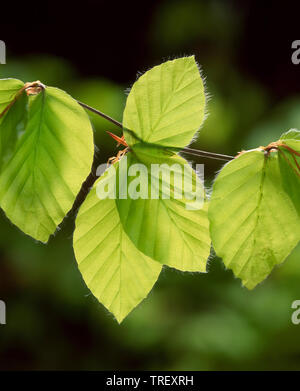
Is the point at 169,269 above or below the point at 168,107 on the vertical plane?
below

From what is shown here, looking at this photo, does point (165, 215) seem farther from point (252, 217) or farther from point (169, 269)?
point (169, 269)

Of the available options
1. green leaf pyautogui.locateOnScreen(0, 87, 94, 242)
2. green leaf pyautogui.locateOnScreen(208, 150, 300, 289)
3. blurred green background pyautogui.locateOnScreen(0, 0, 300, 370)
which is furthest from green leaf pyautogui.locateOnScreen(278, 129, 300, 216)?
blurred green background pyautogui.locateOnScreen(0, 0, 300, 370)

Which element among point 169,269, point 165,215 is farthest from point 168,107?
point 169,269

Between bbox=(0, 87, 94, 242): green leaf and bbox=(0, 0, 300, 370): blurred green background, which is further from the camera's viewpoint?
bbox=(0, 0, 300, 370): blurred green background

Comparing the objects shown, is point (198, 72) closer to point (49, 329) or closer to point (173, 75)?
point (173, 75)

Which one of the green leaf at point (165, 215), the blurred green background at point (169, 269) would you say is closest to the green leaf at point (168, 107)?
the green leaf at point (165, 215)

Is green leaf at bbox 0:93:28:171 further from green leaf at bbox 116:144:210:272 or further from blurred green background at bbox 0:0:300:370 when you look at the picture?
blurred green background at bbox 0:0:300:370

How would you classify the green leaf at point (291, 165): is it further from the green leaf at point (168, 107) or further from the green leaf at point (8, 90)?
the green leaf at point (8, 90)
